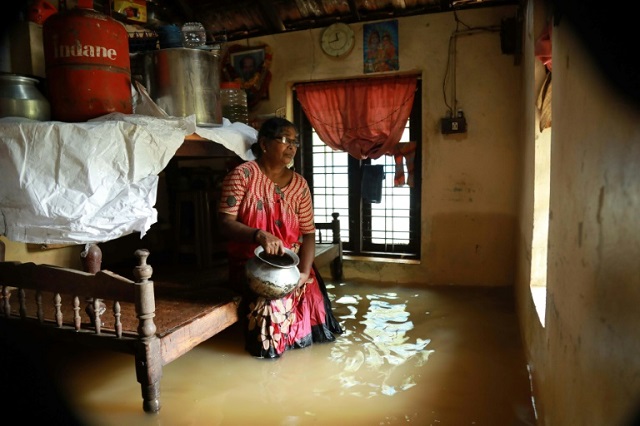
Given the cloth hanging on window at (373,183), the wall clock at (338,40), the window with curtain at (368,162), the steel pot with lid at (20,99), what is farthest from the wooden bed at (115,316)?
the wall clock at (338,40)

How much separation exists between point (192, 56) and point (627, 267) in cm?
331

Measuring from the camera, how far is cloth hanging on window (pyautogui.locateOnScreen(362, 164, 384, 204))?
17.9 feet

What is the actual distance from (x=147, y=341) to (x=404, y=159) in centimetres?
379

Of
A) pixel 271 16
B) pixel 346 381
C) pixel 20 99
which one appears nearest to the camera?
pixel 20 99

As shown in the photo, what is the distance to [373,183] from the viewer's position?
215 inches

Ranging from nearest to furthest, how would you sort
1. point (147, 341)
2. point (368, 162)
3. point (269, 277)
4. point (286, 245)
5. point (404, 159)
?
point (147, 341), point (269, 277), point (286, 245), point (404, 159), point (368, 162)

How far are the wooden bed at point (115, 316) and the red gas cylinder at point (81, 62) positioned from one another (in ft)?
3.21

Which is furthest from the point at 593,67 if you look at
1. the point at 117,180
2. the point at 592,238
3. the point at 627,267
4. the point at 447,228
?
the point at 447,228

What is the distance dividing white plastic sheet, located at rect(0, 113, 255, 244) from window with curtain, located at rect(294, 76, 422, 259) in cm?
301

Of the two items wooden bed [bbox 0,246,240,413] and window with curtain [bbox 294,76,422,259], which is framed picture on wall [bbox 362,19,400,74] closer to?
window with curtain [bbox 294,76,422,259]

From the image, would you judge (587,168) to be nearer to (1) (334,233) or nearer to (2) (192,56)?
(2) (192,56)

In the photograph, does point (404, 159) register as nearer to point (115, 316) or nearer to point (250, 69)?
point (250, 69)

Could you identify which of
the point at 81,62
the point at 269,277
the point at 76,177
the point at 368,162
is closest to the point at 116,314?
the point at 76,177

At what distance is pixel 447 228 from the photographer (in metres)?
5.20
